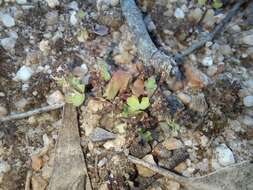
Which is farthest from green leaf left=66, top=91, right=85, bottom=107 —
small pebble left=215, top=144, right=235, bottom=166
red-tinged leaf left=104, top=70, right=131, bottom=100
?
small pebble left=215, top=144, right=235, bottom=166

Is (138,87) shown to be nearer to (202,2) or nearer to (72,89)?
(72,89)

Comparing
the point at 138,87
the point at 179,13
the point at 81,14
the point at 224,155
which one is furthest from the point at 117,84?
the point at 179,13

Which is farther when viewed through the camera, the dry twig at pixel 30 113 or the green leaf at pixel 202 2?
the green leaf at pixel 202 2

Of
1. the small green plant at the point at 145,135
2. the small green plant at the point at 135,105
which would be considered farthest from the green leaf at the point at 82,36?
the small green plant at the point at 145,135

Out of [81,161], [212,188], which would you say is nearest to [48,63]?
[81,161]

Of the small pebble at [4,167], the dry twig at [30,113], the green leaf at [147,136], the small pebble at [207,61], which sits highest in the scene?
the small pebble at [207,61]

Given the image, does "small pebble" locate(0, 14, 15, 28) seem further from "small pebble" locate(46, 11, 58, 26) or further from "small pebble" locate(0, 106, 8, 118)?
"small pebble" locate(0, 106, 8, 118)

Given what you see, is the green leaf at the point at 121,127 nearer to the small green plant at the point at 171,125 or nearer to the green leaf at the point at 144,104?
the green leaf at the point at 144,104
